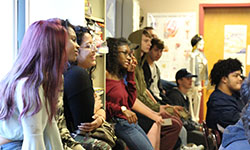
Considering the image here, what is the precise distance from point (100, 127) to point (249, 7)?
179 inches

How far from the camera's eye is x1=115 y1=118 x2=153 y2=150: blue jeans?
283 cm

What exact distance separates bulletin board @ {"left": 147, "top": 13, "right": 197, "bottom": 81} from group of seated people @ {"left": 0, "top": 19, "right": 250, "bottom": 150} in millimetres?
1832

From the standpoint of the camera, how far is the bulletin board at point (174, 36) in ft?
19.8

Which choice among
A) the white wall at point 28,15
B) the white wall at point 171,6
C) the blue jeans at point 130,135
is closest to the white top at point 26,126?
the white wall at point 28,15

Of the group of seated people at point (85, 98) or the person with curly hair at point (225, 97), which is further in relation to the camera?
the person with curly hair at point (225, 97)

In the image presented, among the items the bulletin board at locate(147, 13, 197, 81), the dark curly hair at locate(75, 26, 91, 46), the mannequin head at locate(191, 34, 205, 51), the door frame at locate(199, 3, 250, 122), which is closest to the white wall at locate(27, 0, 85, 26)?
the dark curly hair at locate(75, 26, 91, 46)

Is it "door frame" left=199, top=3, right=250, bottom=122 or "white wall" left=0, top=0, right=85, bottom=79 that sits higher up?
"door frame" left=199, top=3, right=250, bottom=122

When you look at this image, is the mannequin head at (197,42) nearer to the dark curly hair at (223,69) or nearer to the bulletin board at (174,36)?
the bulletin board at (174,36)

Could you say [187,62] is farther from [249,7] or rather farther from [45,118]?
[45,118]

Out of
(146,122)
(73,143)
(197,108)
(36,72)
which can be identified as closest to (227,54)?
→ (197,108)

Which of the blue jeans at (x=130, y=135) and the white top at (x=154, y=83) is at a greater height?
the white top at (x=154, y=83)

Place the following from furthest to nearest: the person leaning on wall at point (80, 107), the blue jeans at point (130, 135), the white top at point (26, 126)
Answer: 1. the blue jeans at point (130, 135)
2. the person leaning on wall at point (80, 107)
3. the white top at point (26, 126)

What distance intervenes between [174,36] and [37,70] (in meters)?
4.75

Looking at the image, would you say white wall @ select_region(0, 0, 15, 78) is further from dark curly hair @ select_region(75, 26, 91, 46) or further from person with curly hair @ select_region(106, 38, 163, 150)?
person with curly hair @ select_region(106, 38, 163, 150)
